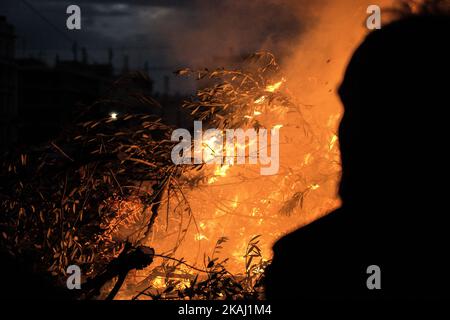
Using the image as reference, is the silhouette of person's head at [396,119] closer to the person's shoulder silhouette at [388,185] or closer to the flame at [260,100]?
the person's shoulder silhouette at [388,185]

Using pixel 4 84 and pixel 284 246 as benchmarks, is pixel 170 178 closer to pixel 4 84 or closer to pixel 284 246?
pixel 284 246

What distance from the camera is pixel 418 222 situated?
139 inches

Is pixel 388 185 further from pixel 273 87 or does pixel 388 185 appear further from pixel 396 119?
pixel 273 87

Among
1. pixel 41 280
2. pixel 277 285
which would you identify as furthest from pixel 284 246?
pixel 41 280

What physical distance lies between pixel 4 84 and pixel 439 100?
31591 millimetres

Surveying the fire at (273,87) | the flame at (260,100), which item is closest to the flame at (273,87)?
the fire at (273,87)

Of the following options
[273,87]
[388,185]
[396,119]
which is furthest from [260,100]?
[388,185]

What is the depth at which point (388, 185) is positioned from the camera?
344 centimetres

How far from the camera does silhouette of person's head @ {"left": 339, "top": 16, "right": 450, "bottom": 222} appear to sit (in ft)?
11.0

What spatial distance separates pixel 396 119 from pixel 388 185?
0.40 m

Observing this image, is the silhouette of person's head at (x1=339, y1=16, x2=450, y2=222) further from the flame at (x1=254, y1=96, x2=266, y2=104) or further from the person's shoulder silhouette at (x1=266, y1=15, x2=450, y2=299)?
the flame at (x1=254, y1=96, x2=266, y2=104)

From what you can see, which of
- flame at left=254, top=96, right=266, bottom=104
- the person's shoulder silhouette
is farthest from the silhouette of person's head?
flame at left=254, top=96, right=266, bottom=104

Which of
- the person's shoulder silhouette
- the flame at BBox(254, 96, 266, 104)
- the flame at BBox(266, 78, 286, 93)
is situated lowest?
the person's shoulder silhouette

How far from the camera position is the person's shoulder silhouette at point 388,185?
338 centimetres
